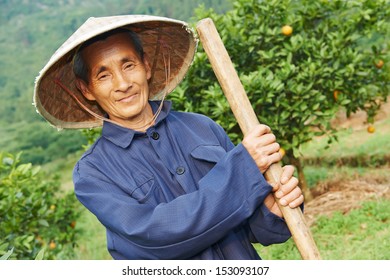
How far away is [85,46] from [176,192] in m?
0.49

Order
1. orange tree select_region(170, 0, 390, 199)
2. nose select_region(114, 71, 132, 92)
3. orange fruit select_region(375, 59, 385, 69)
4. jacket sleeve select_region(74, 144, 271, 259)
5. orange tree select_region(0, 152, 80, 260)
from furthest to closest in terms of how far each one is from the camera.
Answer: orange fruit select_region(375, 59, 385, 69), orange tree select_region(170, 0, 390, 199), orange tree select_region(0, 152, 80, 260), nose select_region(114, 71, 132, 92), jacket sleeve select_region(74, 144, 271, 259)

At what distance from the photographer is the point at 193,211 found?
62.4 inches

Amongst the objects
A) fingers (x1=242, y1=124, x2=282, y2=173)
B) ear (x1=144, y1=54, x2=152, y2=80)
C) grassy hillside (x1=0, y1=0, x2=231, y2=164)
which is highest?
ear (x1=144, y1=54, x2=152, y2=80)

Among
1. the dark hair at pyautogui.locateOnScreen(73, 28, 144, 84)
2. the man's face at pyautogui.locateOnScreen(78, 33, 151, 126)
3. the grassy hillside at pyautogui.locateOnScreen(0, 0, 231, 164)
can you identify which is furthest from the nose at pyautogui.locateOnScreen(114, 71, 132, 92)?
the grassy hillside at pyautogui.locateOnScreen(0, 0, 231, 164)

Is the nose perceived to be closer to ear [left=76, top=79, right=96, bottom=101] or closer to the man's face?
the man's face

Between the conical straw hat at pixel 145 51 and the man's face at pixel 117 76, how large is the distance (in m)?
0.06

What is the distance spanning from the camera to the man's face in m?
1.74

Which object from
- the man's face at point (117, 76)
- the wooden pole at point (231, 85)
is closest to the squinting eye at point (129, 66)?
the man's face at point (117, 76)

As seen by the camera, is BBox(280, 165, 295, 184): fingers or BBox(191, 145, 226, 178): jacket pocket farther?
BBox(191, 145, 226, 178): jacket pocket

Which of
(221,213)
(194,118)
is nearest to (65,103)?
(194,118)

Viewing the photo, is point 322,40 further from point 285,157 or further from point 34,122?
point 34,122

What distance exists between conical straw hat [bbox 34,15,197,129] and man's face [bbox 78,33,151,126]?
63mm

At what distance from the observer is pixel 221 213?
1601 millimetres

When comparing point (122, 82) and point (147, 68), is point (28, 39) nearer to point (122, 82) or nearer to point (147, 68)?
point (147, 68)
